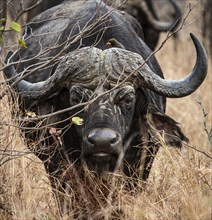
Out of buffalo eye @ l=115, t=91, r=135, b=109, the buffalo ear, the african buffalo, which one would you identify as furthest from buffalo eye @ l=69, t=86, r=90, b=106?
the buffalo ear

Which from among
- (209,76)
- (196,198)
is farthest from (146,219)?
(209,76)

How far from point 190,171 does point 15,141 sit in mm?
1171

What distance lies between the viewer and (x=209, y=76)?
11.6 metres

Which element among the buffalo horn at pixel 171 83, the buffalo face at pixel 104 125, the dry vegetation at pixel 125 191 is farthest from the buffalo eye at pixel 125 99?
the dry vegetation at pixel 125 191

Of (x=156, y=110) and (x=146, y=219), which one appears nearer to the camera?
(x=146, y=219)

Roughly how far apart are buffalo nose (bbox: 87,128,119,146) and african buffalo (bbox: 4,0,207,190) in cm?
4

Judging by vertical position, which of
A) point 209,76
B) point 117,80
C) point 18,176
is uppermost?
point 117,80

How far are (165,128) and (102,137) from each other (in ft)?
3.08

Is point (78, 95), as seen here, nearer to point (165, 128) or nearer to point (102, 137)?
point (102, 137)

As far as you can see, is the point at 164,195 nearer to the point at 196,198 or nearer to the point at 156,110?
the point at 196,198

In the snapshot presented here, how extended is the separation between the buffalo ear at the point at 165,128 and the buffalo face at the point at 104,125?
10.4 inches

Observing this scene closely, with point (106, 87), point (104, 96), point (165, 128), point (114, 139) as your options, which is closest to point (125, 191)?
point (114, 139)

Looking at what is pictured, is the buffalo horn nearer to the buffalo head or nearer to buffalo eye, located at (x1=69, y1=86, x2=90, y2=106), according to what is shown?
the buffalo head

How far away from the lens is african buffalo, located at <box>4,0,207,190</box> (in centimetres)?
604
